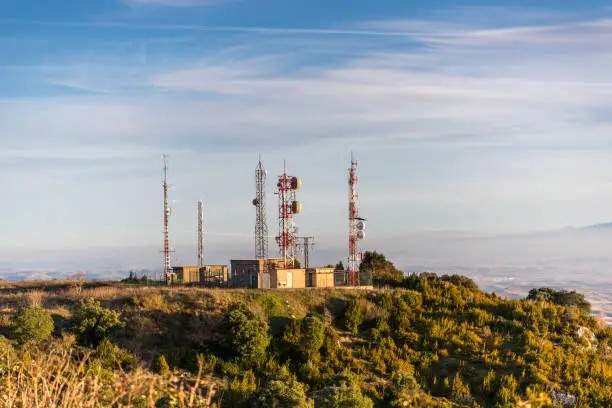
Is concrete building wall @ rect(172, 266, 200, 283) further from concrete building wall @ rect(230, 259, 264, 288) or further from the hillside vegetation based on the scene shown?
the hillside vegetation

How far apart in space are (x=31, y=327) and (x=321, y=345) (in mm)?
13930

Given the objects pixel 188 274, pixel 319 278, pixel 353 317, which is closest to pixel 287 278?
pixel 319 278

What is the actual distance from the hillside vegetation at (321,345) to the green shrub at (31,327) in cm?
5

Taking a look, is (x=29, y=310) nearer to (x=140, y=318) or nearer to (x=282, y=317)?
(x=140, y=318)

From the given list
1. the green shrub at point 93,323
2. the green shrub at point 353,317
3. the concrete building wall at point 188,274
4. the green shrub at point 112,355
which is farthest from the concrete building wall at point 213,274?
the green shrub at point 112,355

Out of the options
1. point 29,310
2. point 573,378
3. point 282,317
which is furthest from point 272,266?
point 573,378

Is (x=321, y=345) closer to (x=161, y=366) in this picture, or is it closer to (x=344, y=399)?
(x=344, y=399)

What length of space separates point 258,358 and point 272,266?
14.3 m

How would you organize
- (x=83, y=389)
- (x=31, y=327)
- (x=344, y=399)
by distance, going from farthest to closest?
(x=31, y=327) < (x=344, y=399) < (x=83, y=389)

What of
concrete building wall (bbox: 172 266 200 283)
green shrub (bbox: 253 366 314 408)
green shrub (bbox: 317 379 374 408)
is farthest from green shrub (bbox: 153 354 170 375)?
concrete building wall (bbox: 172 266 200 283)

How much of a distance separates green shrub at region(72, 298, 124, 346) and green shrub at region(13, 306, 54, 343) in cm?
153

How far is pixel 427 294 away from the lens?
41.3 m

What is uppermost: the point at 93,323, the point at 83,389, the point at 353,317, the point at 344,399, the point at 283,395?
the point at 83,389

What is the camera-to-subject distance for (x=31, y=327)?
99.8ft
